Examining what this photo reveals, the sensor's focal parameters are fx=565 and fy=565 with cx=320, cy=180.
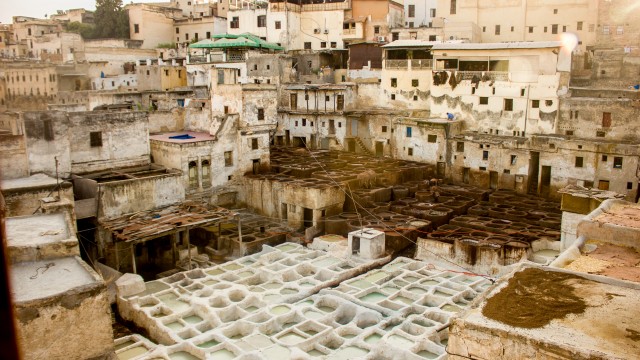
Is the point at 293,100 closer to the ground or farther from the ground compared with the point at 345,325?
farther from the ground

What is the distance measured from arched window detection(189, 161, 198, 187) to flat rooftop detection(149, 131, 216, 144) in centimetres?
141

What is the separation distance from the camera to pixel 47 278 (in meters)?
14.7

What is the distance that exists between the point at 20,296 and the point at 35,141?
18056mm

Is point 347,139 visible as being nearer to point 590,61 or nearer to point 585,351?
point 590,61

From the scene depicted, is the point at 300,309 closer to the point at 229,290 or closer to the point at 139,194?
the point at 229,290

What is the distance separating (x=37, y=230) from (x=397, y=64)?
3593cm

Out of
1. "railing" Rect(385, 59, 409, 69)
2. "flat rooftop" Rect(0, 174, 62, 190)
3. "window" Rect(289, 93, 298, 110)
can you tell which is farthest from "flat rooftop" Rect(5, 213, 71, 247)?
"railing" Rect(385, 59, 409, 69)

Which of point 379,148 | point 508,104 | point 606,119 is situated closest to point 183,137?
point 379,148

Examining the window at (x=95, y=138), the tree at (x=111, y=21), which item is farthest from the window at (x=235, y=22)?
the window at (x=95, y=138)

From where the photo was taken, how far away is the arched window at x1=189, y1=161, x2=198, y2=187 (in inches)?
1356

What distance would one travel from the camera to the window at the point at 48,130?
96.8 feet

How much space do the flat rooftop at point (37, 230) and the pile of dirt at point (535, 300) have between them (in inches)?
482

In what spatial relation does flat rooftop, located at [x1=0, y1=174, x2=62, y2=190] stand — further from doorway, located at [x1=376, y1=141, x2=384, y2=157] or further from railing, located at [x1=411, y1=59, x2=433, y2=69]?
railing, located at [x1=411, y1=59, x2=433, y2=69]

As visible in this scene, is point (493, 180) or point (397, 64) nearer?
point (493, 180)
